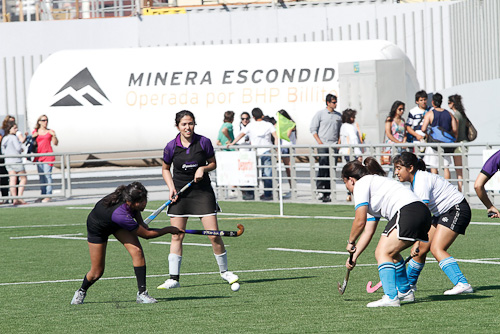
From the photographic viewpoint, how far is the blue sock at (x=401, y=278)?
928cm

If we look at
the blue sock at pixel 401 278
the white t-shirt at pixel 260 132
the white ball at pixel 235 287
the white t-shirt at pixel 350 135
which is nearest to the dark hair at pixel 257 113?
the white t-shirt at pixel 260 132

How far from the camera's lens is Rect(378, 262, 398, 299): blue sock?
29.2ft

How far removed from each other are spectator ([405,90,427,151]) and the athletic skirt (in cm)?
991

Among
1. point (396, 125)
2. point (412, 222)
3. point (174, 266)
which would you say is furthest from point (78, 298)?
point (396, 125)

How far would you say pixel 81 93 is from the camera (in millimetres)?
28547

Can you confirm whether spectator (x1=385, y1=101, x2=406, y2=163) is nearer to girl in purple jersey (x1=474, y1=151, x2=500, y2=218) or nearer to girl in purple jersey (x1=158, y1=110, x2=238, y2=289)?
girl in purple jersey (x1=158, y1=110, x2=238, y2=289)

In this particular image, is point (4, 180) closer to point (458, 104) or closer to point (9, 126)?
point (9, 126)

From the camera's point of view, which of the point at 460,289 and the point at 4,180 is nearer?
the point at 460,289

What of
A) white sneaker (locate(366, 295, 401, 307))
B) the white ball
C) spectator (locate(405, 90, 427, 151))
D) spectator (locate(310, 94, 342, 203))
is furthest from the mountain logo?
white sneaker (locate(366, 295, 401, 307))

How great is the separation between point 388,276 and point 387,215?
54cm

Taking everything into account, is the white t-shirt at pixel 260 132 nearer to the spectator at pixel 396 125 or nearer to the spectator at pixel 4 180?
the spectator at pixel 396 125

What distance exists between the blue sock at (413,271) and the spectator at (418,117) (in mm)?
10777

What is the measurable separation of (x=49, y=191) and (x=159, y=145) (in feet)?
14.8

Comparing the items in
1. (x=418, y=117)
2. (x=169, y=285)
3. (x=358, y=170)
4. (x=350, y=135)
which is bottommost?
(x=169, y=285)
